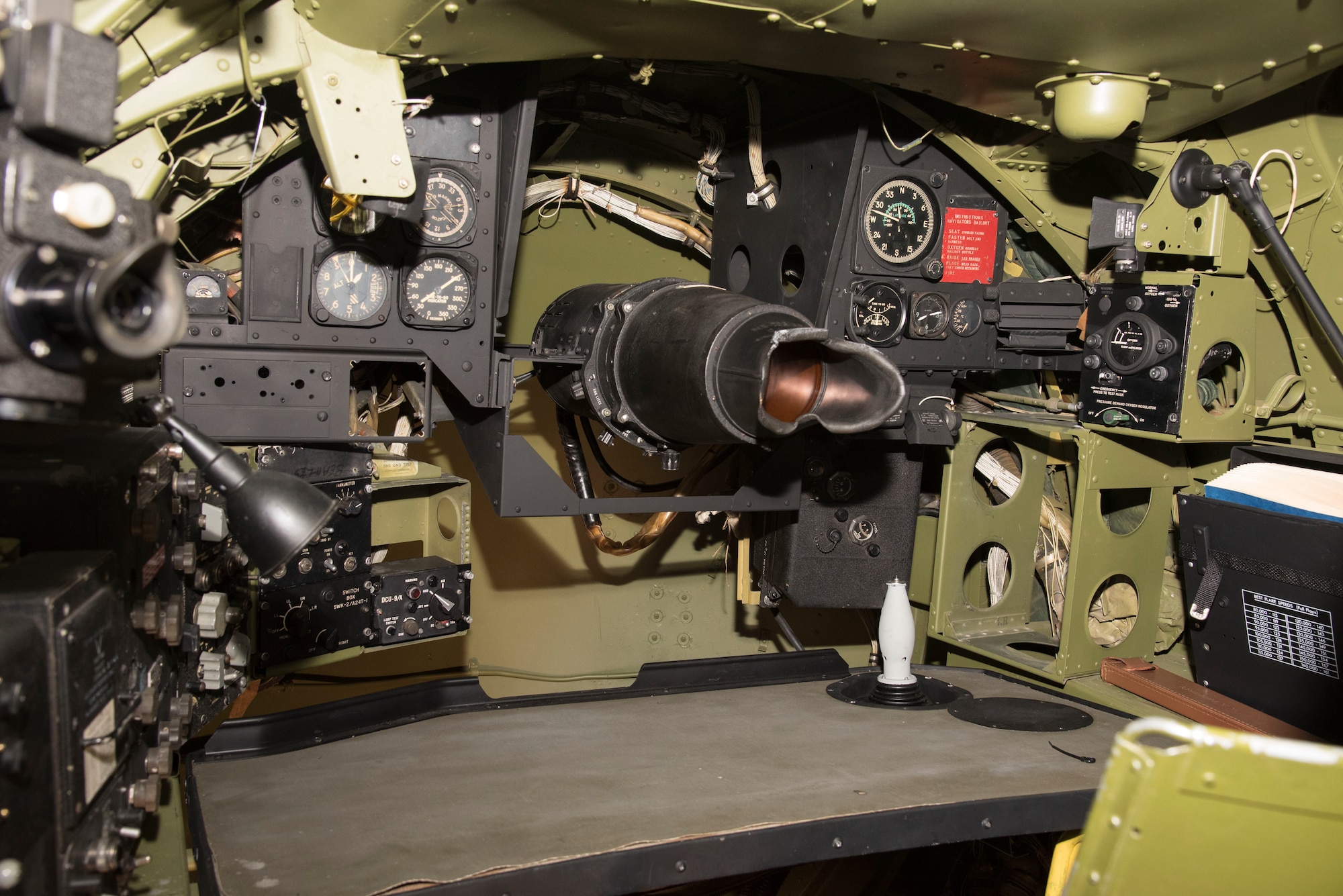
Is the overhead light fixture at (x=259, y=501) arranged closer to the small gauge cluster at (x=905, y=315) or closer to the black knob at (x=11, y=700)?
the black knob at (x=11, y=700)

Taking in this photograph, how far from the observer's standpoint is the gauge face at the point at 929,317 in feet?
10.9

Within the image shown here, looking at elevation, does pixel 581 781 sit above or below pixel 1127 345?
below

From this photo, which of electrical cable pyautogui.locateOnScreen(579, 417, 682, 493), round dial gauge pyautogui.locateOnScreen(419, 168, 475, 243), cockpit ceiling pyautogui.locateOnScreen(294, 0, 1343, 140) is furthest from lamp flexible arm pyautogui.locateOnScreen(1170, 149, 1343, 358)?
round dial gauge pyautogui.locateOnScreen(419, 168, 475, 243)

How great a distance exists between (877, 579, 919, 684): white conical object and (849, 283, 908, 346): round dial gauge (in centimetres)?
90

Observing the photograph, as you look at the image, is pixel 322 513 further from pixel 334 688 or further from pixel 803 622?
pixel 803 622

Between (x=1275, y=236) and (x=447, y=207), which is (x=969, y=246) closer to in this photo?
(x=1275, y=236)

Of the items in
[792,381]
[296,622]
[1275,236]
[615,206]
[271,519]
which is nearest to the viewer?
[271,519]

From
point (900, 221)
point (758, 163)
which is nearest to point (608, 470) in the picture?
point (758, 163)

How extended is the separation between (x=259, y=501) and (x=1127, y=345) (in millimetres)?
2516

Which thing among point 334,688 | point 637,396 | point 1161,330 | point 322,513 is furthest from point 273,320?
point 1161,330

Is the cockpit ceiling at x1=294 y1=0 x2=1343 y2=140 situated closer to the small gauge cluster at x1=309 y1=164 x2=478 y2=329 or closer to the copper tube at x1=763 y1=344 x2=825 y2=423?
the small gauge cluster at x1=309 y1=164 x2=478 y2=329

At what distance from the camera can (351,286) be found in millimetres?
2777

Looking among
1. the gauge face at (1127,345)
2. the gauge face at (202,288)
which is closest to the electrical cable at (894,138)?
the gauge face at (1127,345)

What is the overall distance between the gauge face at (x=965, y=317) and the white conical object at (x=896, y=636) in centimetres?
103
